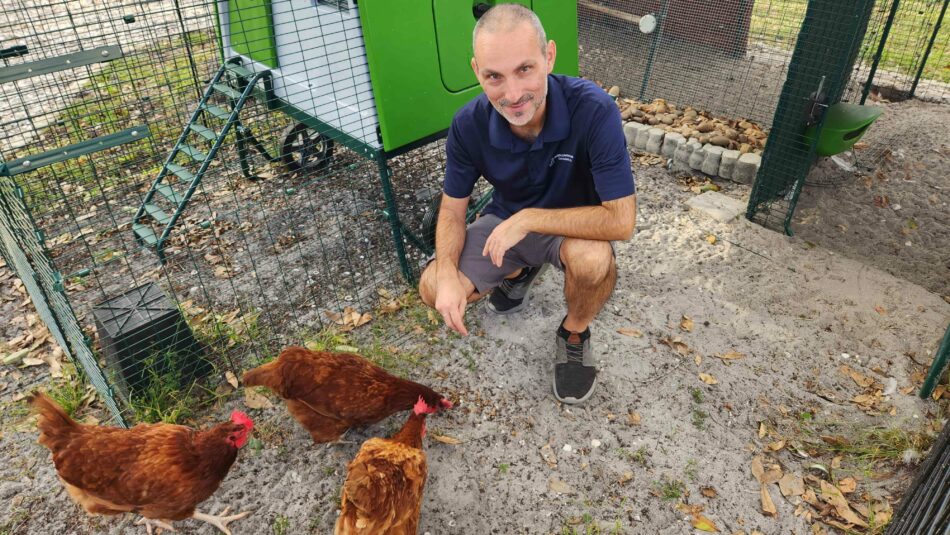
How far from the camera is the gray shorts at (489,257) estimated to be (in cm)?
308

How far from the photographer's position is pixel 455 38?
337 cm

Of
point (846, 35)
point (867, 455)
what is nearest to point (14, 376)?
point (867, 455)

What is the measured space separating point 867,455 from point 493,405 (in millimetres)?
1852

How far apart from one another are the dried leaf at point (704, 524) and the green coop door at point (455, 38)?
2.66 meters

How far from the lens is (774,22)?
6.75 metres

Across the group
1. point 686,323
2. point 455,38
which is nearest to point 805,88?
point 686,323

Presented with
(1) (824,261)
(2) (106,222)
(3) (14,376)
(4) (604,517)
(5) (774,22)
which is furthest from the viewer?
(5) (774,22)

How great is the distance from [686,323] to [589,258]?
1200 millimetres

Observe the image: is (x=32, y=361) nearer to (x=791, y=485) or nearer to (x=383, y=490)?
(x=383, y=490)

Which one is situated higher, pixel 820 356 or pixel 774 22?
pixel 774 22

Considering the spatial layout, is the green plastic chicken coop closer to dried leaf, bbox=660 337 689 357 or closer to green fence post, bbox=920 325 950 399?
dried leaf, bbox=660 337 689 357

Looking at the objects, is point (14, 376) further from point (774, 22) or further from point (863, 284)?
point (774, 22)

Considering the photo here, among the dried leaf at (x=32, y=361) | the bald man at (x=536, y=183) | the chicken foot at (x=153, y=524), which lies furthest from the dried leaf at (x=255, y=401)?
the dried leaf at (x=32, y=361)

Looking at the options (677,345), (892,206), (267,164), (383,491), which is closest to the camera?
(383,491)
